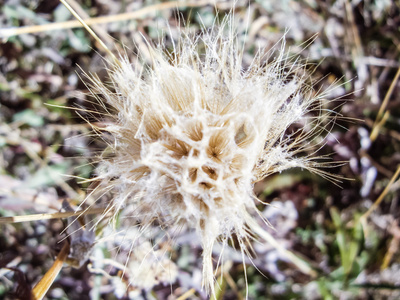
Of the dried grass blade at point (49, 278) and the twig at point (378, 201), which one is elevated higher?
the dried grass blade at point (49, 278)

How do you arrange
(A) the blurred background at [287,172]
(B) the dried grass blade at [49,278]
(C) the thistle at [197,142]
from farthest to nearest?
(A) the blurred background at [287,172] → (B) the dried grass blade at [49,278] → (C) the thistle at [197,142]

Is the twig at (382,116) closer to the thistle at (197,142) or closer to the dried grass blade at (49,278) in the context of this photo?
the thistle at (197,142)

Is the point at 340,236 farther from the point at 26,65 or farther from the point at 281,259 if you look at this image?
the point at 26,65

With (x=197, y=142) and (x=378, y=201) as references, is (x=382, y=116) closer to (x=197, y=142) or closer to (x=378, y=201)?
(x=378, y=201)

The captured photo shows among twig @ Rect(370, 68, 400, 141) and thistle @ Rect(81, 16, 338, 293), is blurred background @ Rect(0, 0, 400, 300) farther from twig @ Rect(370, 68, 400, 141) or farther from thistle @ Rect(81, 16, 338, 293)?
thistle @ Rect(81, 16, 338, 293)

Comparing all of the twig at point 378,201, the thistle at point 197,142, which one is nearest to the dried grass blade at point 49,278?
the thistle at point 197,142

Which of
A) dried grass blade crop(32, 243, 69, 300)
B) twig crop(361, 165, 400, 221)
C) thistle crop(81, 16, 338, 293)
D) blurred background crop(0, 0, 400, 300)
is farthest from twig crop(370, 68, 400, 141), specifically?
dried grass blade crop(32, 243, 69, 300)

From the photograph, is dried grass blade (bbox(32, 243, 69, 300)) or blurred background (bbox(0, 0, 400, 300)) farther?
blurred background (bbox(0, 0, 400, 300))

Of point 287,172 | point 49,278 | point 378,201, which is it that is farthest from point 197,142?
point 378,201
